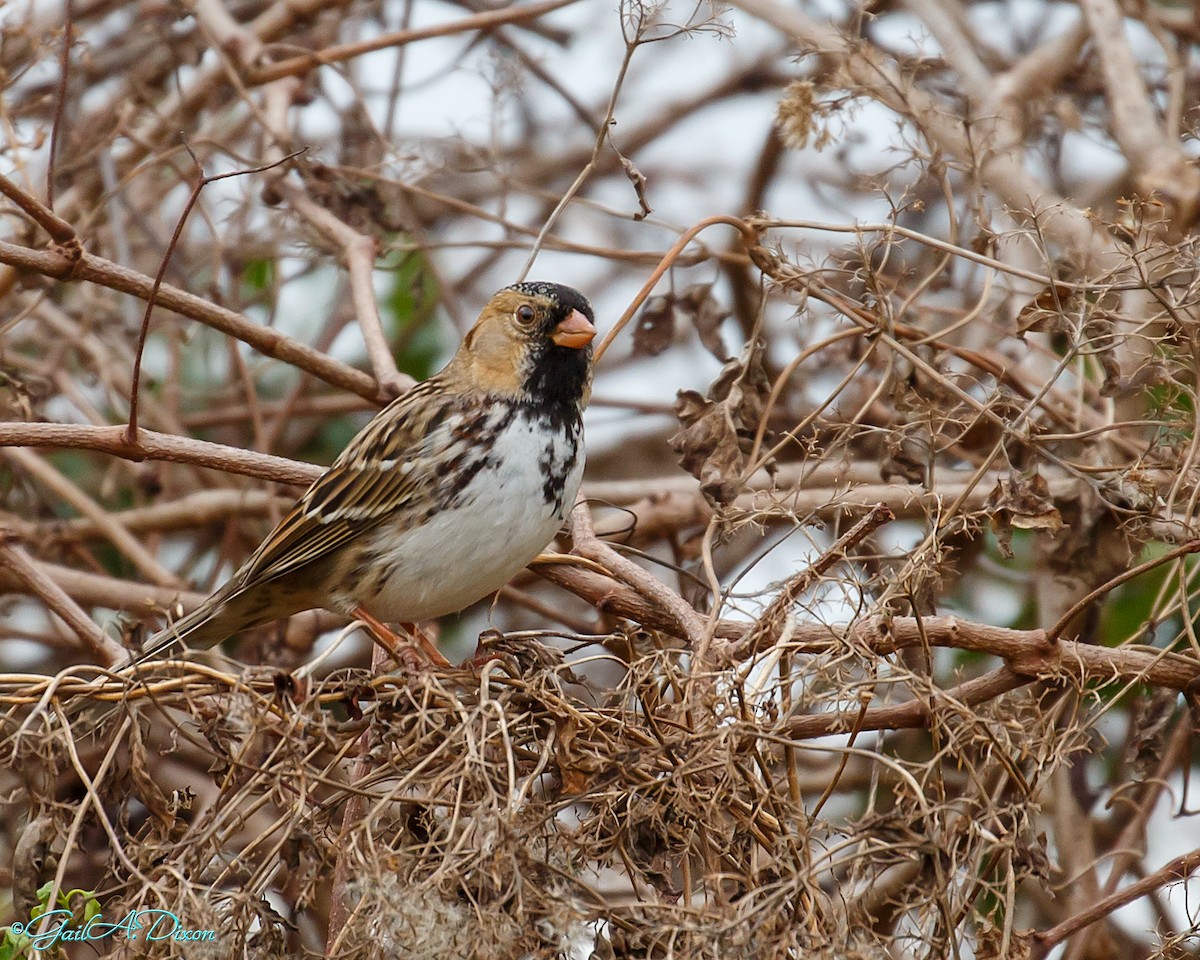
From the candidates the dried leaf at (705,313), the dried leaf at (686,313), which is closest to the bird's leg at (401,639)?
the dried leaf at (686,313)

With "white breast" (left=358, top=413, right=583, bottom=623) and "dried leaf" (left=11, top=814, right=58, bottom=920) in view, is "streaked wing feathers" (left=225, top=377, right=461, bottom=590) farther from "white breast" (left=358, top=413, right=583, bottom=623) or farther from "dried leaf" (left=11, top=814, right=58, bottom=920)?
"dried leaf" (left=11, top=814, right=58, bottom=920)

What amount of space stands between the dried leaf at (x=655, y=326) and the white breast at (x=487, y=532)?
0.54m

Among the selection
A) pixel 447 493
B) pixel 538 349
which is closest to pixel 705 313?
pixel 538 349

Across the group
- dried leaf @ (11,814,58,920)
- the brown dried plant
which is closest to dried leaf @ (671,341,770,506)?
the brown dried plant

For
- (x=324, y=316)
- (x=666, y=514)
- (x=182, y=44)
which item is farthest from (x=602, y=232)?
(x=666, y=514)

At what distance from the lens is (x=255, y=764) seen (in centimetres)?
249

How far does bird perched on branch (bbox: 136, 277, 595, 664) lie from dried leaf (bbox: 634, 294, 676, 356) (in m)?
0.26

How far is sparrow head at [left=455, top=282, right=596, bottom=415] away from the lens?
386 cm

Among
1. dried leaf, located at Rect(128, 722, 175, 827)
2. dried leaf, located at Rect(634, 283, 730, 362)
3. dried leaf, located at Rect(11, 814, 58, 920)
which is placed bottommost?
dried leaf, located at Rect(11, 814, 58, 920)

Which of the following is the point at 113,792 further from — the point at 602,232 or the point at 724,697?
the point at 602,232

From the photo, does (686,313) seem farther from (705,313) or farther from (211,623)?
(211,623)

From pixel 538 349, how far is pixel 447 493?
48 cm

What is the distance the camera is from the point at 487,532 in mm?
3588

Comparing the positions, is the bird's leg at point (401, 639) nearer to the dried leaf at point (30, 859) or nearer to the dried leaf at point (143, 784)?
the dried leaf at point (143, 784)
